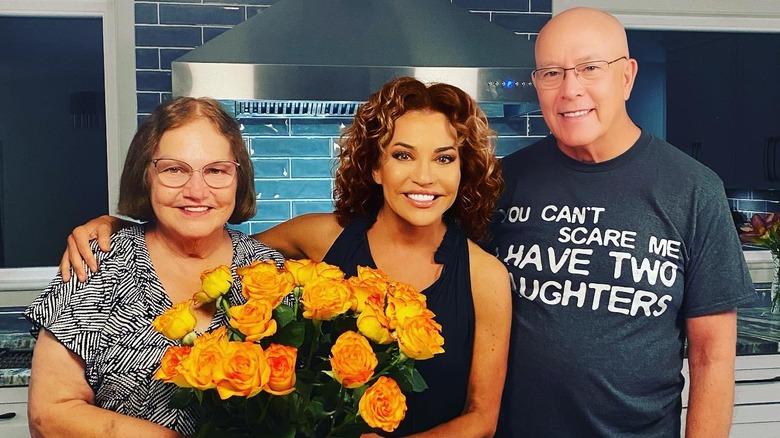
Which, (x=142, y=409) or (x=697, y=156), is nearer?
(x=142, y=409)

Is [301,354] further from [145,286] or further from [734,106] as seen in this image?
[734,106]

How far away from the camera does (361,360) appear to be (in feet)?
2.84

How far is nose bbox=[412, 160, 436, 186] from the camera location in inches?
52.1

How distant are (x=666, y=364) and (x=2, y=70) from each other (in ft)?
8.90

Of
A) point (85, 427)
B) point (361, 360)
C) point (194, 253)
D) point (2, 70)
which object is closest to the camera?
point (361, 360)

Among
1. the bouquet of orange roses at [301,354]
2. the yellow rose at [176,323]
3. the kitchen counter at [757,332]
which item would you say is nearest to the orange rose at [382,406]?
the bouquet of orange roses at [301,354]

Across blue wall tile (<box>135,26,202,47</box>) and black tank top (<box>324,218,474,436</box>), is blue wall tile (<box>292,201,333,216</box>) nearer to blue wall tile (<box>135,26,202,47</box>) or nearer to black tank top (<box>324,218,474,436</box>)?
blue wall tile (<box>135,26,202,47</box>)

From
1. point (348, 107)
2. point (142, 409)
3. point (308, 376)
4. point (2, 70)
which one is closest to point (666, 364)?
point (308, 376)

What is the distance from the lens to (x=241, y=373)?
824 mm

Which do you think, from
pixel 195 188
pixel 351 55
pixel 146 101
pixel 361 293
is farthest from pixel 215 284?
pixel 146 101

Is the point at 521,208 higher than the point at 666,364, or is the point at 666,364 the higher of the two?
the point at 521,208

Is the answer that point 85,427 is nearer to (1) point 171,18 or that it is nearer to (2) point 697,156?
(1) point 171,18

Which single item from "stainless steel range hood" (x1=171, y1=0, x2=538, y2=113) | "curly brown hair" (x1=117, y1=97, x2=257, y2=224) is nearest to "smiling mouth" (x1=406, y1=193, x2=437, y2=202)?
"curly brown hair" (x1=117, y1=97, x2=257, y2=224)

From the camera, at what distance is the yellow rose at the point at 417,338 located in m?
0.90
